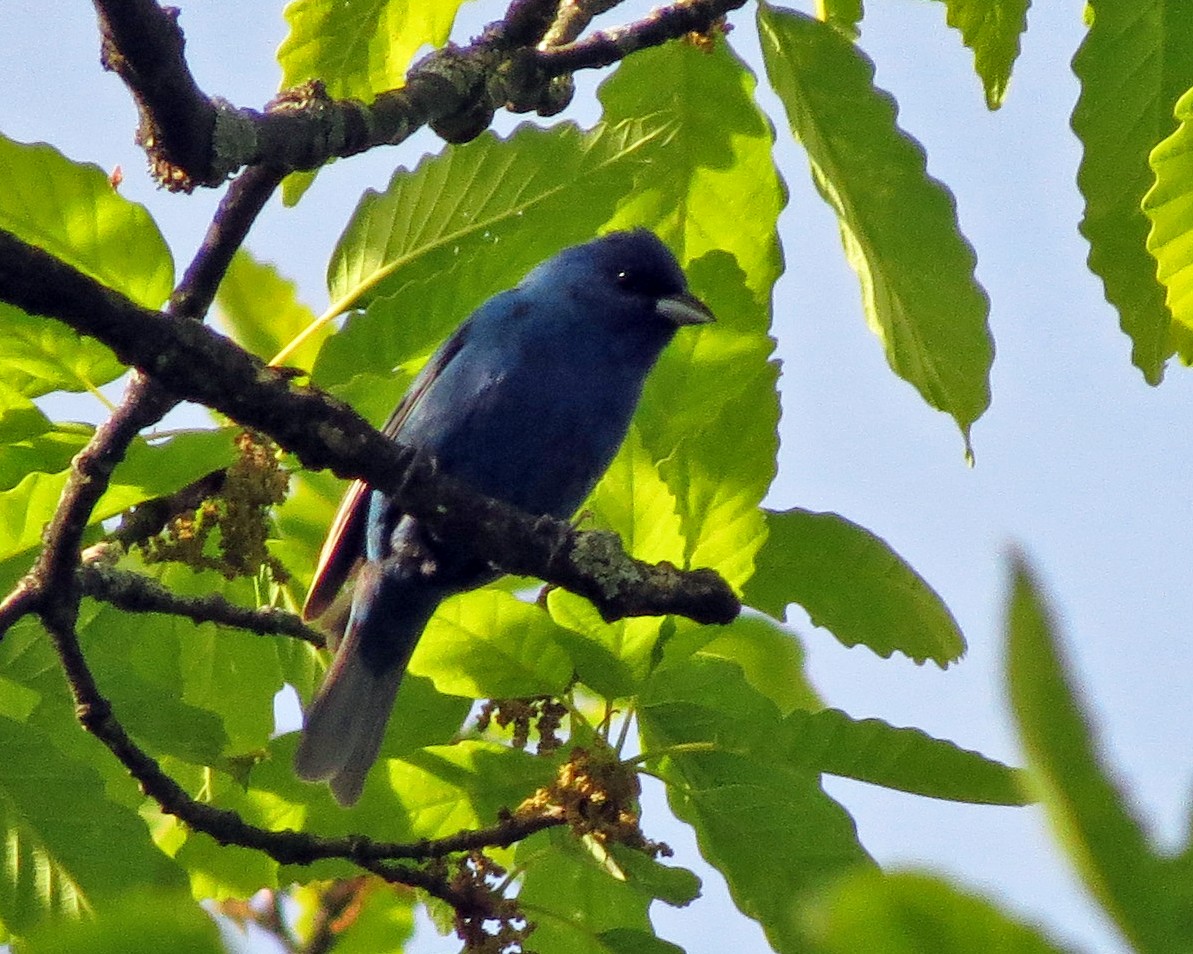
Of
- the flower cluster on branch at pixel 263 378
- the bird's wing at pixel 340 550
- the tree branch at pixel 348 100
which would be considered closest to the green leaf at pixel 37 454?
the flower cluster on branch at pixel 263 378

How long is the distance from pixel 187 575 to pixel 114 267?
3.58ft

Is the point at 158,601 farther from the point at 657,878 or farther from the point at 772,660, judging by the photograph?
the point at 772,660

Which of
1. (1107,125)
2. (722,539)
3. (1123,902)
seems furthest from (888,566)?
(1123,902)

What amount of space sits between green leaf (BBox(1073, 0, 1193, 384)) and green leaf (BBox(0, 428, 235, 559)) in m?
1.89

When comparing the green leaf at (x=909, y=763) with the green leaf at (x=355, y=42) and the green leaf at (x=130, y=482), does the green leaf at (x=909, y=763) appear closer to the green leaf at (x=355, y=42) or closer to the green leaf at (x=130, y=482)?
the green leaf at (x=130, y=482)

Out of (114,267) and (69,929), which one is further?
(114,267)

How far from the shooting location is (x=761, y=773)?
3170 millimetres

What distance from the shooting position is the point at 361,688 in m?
4.54

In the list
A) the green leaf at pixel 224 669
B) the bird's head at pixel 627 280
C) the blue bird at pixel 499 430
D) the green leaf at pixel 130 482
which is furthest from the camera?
the bird's head at pixel 627 280

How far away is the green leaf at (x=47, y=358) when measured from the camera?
313 cm

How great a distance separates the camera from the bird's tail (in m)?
3.58

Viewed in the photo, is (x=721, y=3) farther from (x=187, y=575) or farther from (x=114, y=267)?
(x=187, y=575)

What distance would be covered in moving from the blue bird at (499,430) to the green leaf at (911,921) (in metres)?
3.64

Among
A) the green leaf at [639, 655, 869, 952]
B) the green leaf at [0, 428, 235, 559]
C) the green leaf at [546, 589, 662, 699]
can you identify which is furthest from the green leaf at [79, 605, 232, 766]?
the green leaf at [639, 655, 869, 952]
